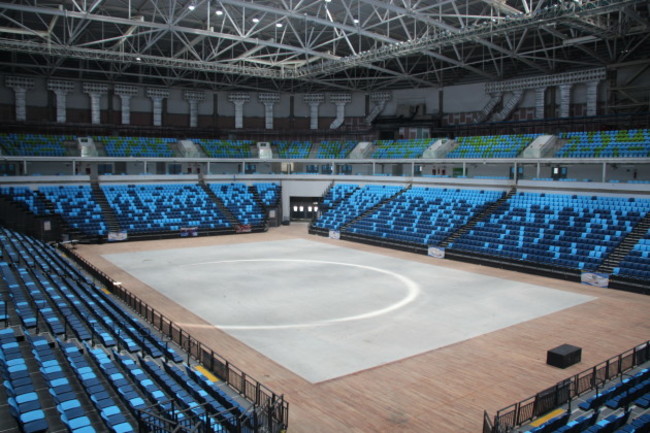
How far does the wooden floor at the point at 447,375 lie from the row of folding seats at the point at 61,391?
4.21 m

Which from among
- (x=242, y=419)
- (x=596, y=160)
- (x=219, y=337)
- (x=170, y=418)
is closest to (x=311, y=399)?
(x=242, y=419)

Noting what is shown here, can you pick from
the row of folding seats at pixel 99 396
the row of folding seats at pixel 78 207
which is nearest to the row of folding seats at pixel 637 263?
the row of folding seats at pixel 99 396

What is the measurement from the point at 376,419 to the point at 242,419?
3169 millimetres

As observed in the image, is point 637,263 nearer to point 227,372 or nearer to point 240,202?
point 227,372

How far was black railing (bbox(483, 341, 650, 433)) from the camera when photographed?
10.2 metres

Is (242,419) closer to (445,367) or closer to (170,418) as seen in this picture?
(170,418)

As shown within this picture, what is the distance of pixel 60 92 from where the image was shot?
48.2 metres

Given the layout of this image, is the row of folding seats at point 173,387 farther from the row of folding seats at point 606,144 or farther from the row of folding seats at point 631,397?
the row of folding seats at point 606,144

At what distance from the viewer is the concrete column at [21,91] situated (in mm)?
45906

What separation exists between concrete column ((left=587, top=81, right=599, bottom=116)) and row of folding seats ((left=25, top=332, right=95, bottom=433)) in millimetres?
41643

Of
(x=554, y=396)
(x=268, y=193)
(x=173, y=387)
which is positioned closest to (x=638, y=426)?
(x=554, y=396)

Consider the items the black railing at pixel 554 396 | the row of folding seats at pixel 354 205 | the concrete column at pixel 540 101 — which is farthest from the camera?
the concrete column at pixel 540 101

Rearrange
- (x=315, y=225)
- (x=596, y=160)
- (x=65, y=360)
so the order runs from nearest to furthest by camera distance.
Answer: (x=65, y=360) → (x=596, y=160) → (x=315, y=225)

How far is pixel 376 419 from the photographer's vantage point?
36.8 ft
